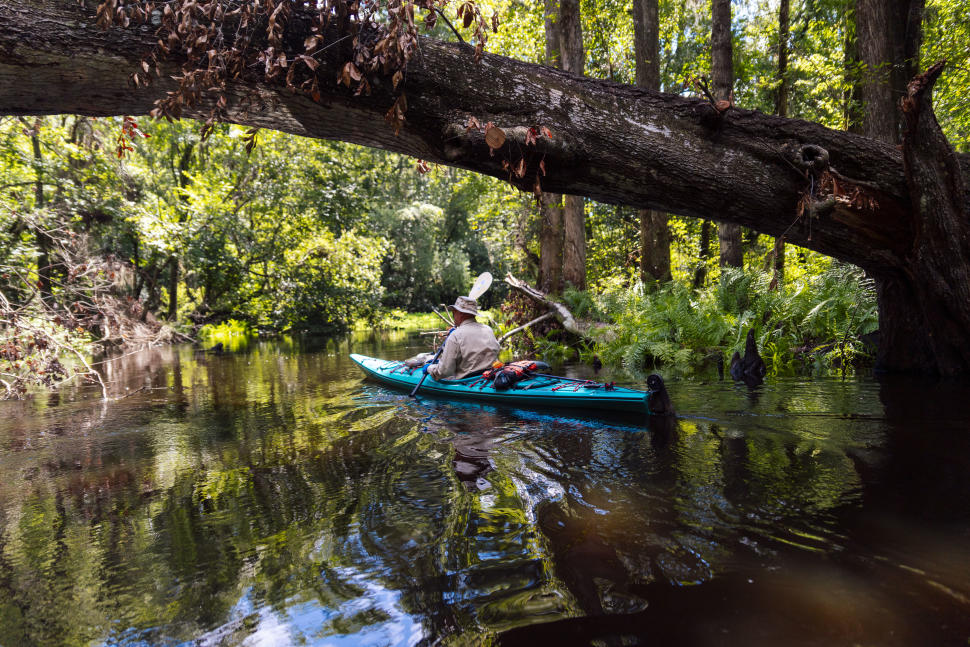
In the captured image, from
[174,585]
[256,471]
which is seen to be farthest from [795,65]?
[174,585]

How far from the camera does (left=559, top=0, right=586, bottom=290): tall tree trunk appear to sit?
9.55 m

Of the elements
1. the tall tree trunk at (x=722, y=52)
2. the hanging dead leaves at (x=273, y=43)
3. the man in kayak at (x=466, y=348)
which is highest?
the tall tree trunk at (x=722, y=52)

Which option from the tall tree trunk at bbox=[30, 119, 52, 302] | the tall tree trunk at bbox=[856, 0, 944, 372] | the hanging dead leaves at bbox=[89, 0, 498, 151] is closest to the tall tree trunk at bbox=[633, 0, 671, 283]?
the tall tree trunk at bbox=[856, 0, 944, 372]

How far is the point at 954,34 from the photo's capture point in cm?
1034

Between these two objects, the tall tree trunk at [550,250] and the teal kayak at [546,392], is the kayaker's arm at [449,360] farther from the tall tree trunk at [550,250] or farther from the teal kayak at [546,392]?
the tall tree trunk at [550,250]

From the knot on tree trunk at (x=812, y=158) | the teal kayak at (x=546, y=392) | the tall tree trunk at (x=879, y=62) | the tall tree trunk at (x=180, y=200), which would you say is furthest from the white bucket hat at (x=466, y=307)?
the tall tree trunk at (x=180, y=200)

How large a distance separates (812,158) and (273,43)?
3.58 meters

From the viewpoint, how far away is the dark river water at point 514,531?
5.98 feet

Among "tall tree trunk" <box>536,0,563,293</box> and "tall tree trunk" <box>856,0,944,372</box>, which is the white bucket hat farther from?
"tall tree trunk" <box>536,0,563,293</box>

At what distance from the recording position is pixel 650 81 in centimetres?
1038

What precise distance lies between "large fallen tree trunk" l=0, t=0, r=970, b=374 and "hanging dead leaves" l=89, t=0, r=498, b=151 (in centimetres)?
5

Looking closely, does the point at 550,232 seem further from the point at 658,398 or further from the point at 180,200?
the point at 180,200

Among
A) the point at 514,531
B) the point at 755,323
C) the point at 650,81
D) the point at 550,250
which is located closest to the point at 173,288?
the point at 550,250

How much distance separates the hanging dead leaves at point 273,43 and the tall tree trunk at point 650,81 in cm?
798
